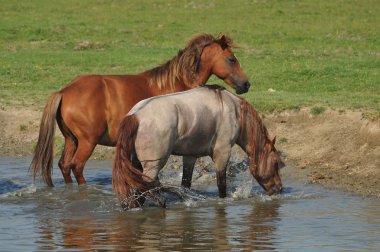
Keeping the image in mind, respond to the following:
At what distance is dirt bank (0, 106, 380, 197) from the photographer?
40.1ft

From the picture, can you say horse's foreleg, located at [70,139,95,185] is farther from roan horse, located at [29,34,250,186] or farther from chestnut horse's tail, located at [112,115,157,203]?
chestnut horse's tail, located at [112,115,157,203]

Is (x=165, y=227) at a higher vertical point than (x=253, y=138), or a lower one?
lower

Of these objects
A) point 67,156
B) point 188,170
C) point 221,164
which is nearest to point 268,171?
point 221,164

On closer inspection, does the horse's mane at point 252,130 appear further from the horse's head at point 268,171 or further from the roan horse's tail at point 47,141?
the roan horse's tail at point 47,141

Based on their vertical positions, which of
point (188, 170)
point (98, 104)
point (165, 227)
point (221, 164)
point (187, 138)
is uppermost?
point (98, 104)

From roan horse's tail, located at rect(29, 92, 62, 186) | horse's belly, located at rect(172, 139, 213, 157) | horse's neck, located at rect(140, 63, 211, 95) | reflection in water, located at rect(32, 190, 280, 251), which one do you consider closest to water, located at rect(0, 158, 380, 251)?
reflection in water, located at rect(32, 190, 280, 251)

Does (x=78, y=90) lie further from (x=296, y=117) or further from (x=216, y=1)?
(x=216, y=1)

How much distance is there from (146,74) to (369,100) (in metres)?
4.54

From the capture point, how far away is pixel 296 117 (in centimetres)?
1448

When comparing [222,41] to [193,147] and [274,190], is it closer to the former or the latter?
[193,147]

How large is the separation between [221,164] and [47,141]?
6.99 feet

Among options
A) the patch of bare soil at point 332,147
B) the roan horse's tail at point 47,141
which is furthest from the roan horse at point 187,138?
the roan horse's tail at point 47,141

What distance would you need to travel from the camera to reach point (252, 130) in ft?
36.4

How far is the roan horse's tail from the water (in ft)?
0.91
